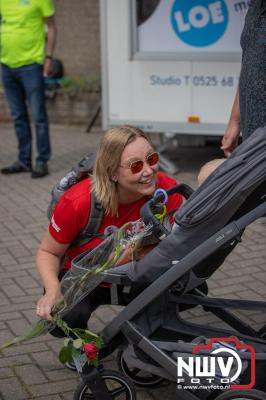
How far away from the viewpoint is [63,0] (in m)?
11.1

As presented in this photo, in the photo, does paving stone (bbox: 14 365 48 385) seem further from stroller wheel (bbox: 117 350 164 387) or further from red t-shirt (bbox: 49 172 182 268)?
red t-shirt (bbox: 49 172 182 268)

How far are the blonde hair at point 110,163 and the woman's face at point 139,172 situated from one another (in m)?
0.02

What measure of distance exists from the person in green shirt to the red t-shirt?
13.6ft

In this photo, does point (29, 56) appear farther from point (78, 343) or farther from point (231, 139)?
point (78, 343)

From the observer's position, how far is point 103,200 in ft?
12.1

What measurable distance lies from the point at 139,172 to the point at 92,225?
13.2 inches

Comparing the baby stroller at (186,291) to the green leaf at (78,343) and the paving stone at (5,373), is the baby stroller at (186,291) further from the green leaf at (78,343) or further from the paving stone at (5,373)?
the paving stone at (5,373)

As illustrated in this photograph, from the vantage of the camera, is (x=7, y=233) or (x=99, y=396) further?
(x=7, y=233)

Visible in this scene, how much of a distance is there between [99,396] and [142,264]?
1.86 ft

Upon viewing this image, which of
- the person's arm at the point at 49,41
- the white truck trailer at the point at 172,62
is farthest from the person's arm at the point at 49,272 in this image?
the person's arm at the point at 49,41

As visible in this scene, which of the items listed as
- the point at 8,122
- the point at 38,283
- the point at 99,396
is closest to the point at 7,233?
the point at 38,283

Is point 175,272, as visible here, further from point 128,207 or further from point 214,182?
point 128,207

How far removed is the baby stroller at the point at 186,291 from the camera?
328 centimetres

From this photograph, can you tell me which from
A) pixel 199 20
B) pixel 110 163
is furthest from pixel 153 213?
pixel 199 20
